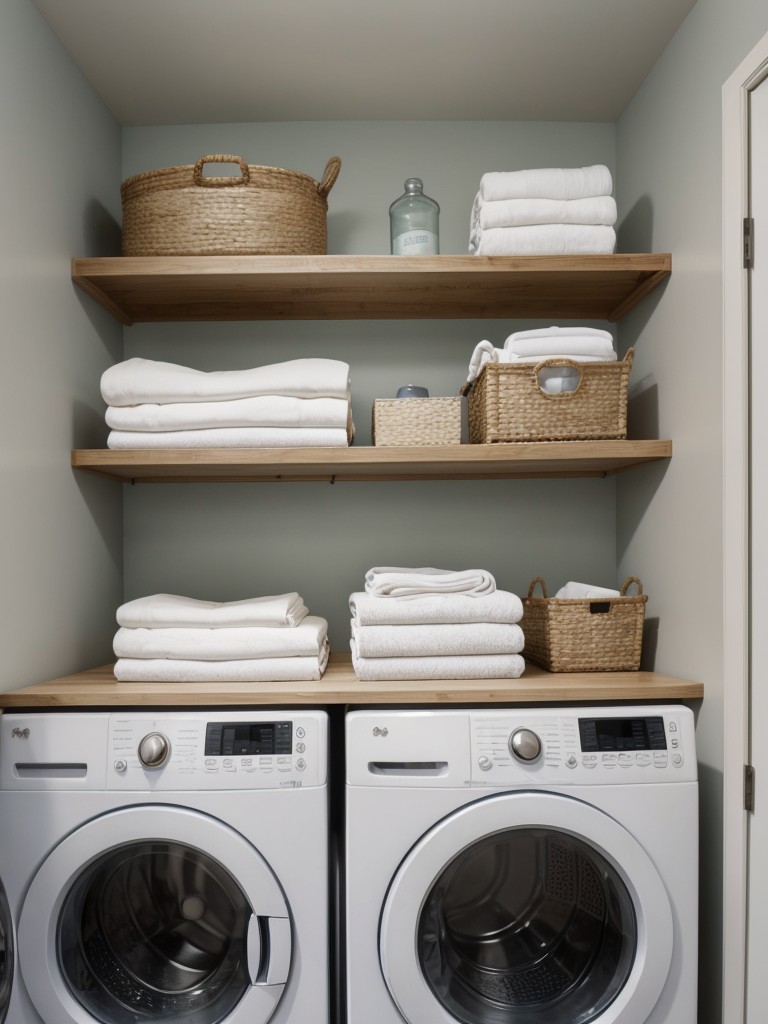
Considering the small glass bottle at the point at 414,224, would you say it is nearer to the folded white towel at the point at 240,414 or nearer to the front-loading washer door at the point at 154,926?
the folded white towel at the point at 240,414

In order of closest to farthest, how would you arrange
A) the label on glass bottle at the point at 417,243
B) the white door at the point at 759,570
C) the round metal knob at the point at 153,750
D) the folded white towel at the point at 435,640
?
the white door at the point at 759,570, the round metal knob at the point at 153,750, the folded white towel at the point at 435,640, the label on glass bottle at the point at 417,243

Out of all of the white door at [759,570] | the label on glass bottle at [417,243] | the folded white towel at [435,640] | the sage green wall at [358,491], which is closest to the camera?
the white door at [759,570]

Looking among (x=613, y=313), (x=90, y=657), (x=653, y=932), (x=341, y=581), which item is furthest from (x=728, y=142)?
(x=90, y=657)

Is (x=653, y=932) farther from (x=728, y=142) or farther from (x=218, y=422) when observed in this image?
(x=728, y=142)

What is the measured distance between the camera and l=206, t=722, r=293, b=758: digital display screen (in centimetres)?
160

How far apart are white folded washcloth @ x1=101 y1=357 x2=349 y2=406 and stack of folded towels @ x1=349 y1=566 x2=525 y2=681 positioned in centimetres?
49

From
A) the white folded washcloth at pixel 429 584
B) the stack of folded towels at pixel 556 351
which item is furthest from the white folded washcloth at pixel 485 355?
the white folded washcloth at pixel 429 584

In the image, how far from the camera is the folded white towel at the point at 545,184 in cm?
189

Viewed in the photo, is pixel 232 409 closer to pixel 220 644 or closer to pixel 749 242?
pixel 220 644

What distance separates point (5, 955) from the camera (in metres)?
1.56

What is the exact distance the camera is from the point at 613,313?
2.25 meters

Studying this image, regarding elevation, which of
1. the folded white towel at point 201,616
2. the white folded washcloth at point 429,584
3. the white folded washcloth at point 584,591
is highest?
the white folded washcloth at point 429,584

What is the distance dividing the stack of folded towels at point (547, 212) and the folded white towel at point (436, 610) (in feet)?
2.74

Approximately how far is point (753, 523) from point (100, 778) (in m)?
1.36
